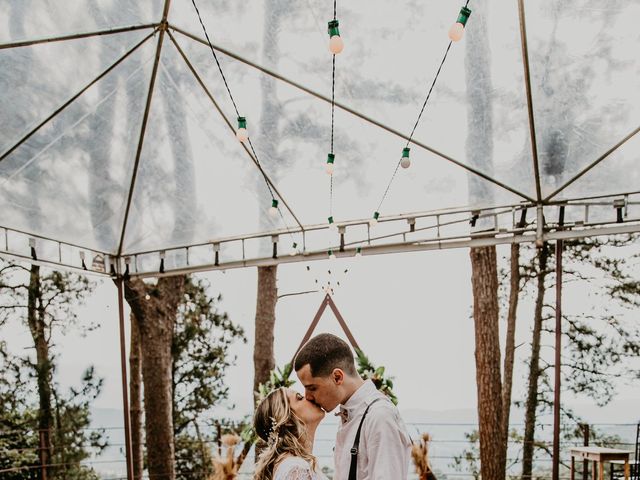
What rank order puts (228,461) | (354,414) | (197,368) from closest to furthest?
(354,414)
(228,461)
(197,368)

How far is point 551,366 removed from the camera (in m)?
10.4

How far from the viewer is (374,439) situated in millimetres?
1962

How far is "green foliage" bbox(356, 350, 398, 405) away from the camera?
5519mm

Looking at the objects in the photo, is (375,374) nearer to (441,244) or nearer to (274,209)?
(441,244)

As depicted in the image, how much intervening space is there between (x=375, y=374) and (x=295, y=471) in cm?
357

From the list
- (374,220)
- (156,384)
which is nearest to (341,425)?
(374,220)

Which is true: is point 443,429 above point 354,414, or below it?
below

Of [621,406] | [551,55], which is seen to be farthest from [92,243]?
[621,406]

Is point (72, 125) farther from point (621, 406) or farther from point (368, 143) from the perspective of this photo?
point (621, 406)

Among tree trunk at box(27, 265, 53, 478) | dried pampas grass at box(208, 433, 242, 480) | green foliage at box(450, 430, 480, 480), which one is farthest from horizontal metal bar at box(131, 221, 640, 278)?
green foliage at box(450, 430, 480, 480)

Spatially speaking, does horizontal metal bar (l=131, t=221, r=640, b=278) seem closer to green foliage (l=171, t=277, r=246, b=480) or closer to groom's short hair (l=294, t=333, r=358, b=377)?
groom's short hair (l=294, t=333, r=358, b=377)

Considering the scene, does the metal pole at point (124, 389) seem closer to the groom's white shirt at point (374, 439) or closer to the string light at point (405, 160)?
the string light at point (405, 160)

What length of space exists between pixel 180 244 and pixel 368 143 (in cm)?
210

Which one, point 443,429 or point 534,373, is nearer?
point 534,373
